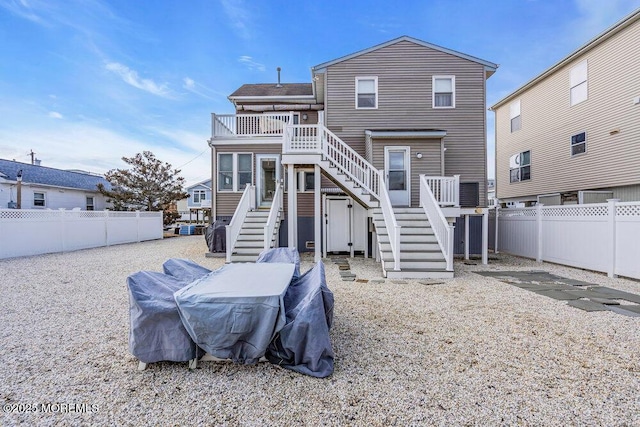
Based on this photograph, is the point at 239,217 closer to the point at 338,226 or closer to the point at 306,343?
the point at 338,226

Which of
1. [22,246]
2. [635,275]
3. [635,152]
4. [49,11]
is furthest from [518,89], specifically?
[22,246]

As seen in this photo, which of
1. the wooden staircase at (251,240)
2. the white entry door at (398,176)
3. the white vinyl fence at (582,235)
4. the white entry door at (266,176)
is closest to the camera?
the white vinyl fence at (582,235)

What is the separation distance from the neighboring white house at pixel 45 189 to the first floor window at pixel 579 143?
2551 centimetres

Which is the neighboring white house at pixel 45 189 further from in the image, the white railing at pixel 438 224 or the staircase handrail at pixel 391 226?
the white railing at pixel 438 224

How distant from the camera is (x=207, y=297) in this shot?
270cm

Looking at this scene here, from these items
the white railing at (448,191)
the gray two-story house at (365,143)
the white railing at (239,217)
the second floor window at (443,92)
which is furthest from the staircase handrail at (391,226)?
the second floor window at (443,92)

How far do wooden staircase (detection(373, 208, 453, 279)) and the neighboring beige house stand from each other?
8126mm

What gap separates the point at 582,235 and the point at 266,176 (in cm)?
989

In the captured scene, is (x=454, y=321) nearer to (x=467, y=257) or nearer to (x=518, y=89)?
(x=467, y=257)

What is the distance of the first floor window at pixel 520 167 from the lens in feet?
46.9

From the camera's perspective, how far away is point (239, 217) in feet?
29.1

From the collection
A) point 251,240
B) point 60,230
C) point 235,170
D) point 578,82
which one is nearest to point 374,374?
point 251,240

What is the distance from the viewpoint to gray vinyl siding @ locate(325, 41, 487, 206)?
10.7 m

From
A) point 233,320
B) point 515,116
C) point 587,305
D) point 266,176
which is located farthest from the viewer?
point 515,116
